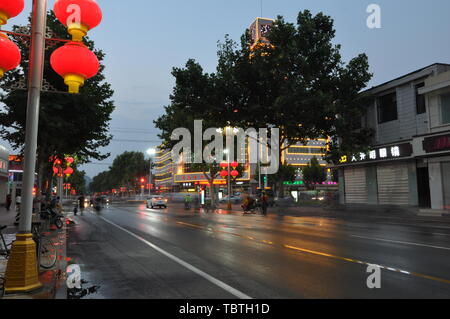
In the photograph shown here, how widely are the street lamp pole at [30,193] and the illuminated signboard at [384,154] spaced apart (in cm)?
2552

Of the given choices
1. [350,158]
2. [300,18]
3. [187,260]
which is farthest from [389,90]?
[187,260]

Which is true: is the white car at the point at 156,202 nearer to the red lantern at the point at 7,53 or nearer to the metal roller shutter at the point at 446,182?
the metal roller shutter at the point at 446,182

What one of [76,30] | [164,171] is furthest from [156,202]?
[164,171]

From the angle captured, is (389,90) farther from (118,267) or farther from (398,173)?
(118,267)

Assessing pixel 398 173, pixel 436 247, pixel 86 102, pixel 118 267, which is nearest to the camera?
pixel 118 267

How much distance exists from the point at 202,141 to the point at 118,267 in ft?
131

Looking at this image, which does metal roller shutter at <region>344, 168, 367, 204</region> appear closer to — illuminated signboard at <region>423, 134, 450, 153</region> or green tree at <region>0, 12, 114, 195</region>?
illuminated signboard at <region>423, 134, 450, 153</region>

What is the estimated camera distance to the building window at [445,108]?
2339 centimetres

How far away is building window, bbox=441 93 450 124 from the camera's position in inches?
921

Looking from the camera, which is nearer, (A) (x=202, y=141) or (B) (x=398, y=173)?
(B) (x=398, y=173)

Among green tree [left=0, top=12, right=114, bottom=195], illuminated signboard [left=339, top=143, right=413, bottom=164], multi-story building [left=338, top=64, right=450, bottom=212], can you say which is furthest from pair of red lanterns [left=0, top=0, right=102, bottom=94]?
illuminated signboard [left=339, top=143, right=413, bottom=164]

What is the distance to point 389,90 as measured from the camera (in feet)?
93.9

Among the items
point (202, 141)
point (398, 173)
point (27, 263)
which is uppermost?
point (202, 141)
